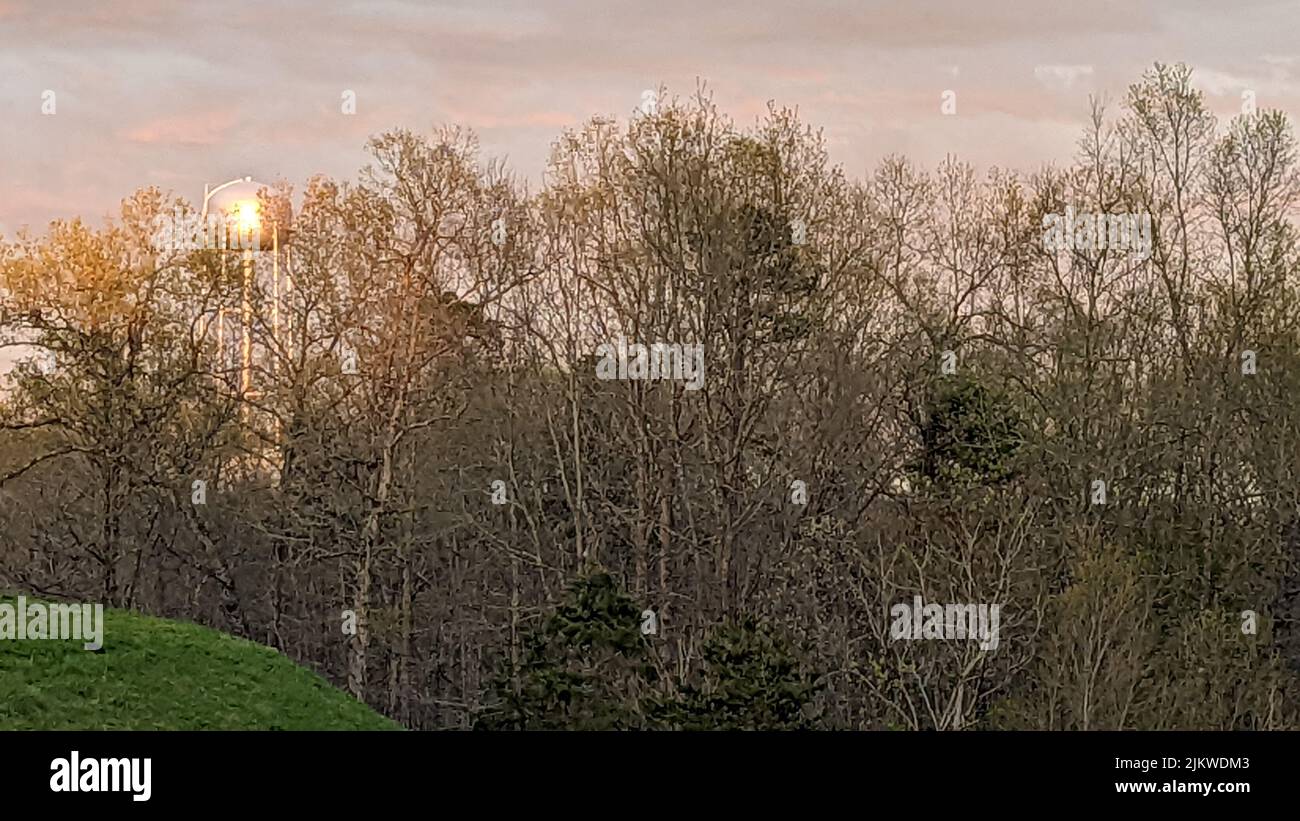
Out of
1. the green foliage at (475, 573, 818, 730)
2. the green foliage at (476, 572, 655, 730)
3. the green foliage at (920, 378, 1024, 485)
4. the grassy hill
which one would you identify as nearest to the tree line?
the green foliage at (920, 378, 1024, 485)

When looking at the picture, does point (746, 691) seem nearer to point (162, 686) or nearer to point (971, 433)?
point (162, 686)

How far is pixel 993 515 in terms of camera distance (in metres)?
29.6

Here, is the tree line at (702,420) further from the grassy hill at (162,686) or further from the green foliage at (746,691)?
the grassy hill at (162,686)

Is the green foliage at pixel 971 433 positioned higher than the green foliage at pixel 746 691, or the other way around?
the green foliage at pixel 971 433

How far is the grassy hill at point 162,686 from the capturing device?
1798cm

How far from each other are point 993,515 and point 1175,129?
10.8 meters

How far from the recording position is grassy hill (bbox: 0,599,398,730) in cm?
1798

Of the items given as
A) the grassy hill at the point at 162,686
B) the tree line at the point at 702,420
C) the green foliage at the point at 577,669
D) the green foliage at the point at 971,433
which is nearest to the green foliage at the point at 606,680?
the green foliage at the point at 577,669

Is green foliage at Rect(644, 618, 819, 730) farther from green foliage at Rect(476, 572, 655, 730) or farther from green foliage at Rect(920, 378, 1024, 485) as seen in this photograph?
→ green foliage at Rect(920, 378, 1024, 485)

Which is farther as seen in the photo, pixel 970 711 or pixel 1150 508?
pixel 1150 508

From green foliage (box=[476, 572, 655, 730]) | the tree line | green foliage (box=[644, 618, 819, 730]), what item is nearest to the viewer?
green foliage (box=[476, 572, 655, 730])
